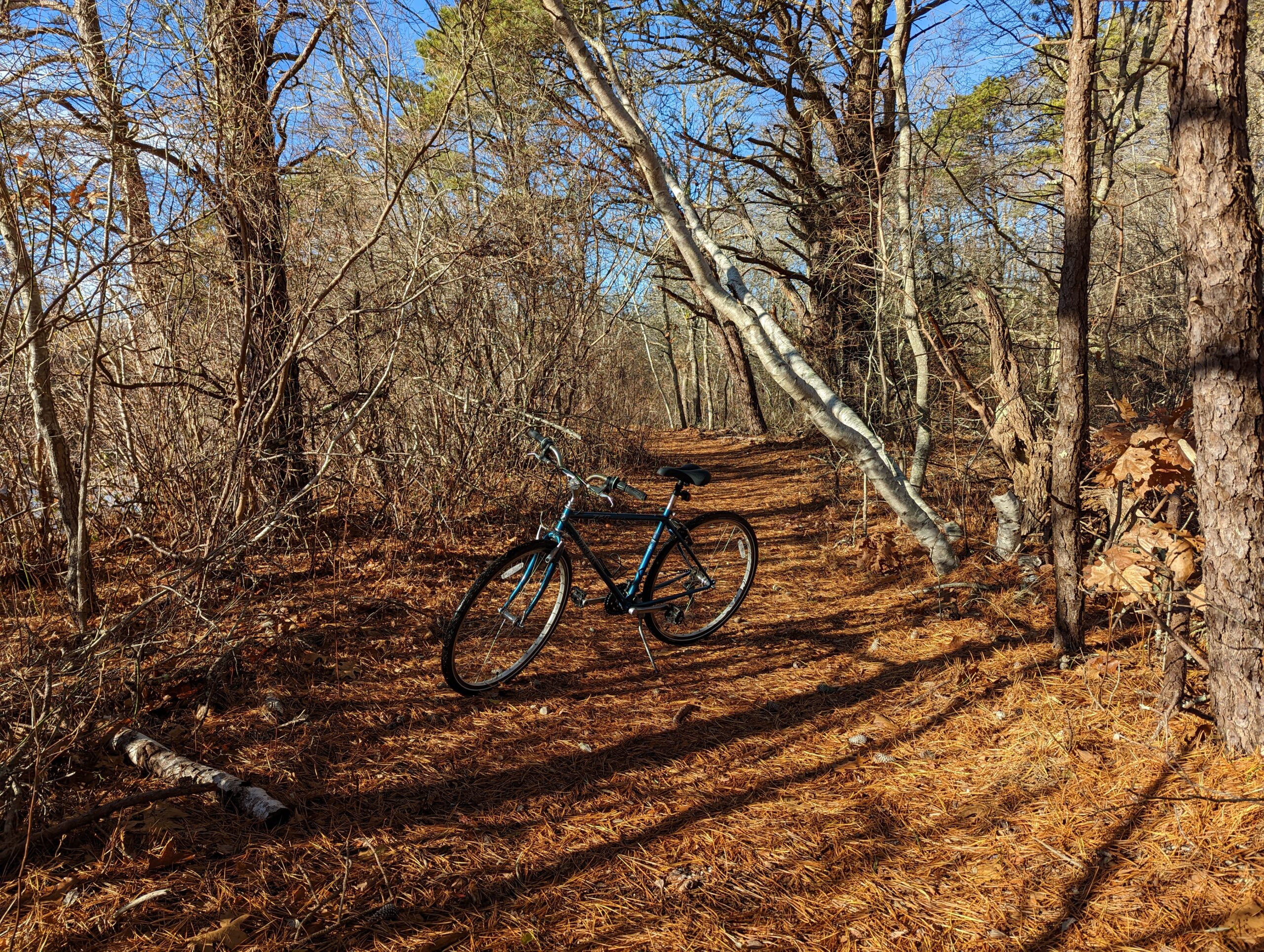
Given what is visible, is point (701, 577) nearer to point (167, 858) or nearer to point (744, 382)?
point (167, 858)

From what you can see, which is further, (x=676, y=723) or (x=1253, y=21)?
(x=1253, y=21)

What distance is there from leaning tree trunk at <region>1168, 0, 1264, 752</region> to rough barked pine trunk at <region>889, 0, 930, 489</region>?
103 inches

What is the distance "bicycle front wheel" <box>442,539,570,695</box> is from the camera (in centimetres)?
328

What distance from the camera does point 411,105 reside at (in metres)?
5.76

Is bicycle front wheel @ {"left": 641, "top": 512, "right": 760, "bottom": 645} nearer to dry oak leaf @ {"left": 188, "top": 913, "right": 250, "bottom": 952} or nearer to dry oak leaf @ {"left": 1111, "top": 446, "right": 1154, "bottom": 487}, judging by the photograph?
dry oak leaf @ {"left": 1111, "top": 446, "right": 1154, "bottom": 487}

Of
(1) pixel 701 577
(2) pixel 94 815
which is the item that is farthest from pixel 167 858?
(1) pixel 701 577

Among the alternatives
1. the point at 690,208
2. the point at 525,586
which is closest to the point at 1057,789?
the point at 525,586

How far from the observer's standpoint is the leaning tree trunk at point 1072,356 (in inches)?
133

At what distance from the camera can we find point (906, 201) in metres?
5.43

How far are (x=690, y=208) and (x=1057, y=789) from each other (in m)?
4.09

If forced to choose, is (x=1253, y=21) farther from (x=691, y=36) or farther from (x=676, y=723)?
(x=676, y=723)

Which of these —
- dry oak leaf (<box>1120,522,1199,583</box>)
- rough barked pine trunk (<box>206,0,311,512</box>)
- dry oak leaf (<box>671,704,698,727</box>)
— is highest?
rough barked pine trunk (<box>206,0,311,512</box>)

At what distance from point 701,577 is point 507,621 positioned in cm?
126

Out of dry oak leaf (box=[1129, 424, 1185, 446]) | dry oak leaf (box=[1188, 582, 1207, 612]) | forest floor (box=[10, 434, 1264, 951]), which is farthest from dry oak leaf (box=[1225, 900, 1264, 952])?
dry oak leaf (box=[1129, 424, 1185, 446])
